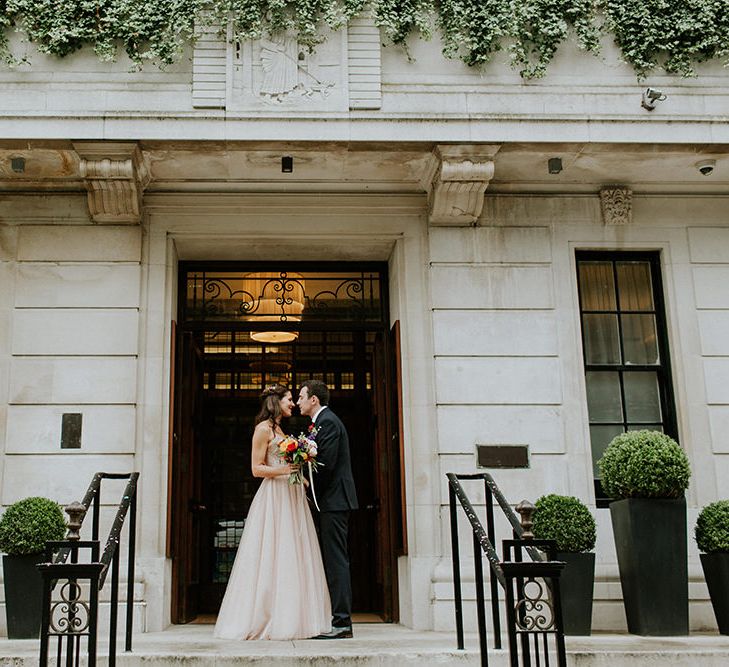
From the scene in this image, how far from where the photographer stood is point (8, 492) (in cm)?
863

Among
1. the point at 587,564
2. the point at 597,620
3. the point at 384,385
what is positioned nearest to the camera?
the point at 587,564

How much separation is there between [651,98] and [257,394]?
5933 mm

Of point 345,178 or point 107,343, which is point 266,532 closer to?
point 107,343

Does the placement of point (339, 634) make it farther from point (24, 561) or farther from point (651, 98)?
point (651, 98)

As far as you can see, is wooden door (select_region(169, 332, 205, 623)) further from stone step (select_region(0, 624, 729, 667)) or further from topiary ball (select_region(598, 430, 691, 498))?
topiary ball (select_region(598, 430, 691, 498))

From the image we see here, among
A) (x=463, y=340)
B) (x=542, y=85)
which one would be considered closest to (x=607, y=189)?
(x=542, y=85)

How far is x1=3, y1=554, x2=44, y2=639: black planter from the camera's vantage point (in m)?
7.64

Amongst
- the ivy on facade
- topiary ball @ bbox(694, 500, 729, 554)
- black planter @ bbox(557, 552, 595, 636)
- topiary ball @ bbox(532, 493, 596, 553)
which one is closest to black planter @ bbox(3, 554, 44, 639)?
topiary ball @ bbox(532, 493, 596, 553)

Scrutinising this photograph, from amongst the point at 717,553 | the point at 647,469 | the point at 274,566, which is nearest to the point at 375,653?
the point at 274,566

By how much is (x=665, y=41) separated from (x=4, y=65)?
6112 mm

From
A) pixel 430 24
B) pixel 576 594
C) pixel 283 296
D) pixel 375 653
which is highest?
pixel 430 24

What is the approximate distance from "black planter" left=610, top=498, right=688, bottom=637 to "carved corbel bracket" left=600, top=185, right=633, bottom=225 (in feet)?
10.2

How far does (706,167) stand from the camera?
9.24m

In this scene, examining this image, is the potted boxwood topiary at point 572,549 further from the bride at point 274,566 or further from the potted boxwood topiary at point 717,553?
the bride at point 274,566
